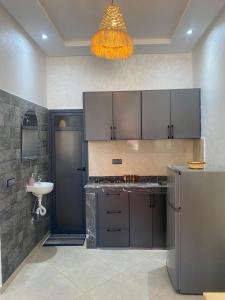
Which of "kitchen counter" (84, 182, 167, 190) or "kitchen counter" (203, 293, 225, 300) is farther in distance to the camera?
"kitchen counter" (84, 182, 167, 190)

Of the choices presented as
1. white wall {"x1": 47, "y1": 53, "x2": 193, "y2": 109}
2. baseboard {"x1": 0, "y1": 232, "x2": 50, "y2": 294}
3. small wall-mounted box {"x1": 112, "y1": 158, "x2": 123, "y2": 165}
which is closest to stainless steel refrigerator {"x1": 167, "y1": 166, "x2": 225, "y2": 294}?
small wall-mounted box {"x1": 112, "y1": 158, "x2": 123, "y2": 165}

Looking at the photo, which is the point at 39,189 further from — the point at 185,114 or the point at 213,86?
the point at 213,86

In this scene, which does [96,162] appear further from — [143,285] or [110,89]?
[143,285]

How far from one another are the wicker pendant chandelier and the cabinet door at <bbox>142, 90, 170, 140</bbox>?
3.97ft

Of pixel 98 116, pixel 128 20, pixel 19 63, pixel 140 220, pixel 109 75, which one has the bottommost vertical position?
pixel 140 220

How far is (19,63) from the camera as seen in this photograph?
3.03 meters

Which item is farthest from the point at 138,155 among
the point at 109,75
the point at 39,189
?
the point at 39,189

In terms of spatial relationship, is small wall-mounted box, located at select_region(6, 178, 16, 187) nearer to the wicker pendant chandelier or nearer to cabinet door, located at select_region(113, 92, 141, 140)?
cabinet door, located at select_region(113, 92, 141, 140)

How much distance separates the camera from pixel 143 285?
8.61ft

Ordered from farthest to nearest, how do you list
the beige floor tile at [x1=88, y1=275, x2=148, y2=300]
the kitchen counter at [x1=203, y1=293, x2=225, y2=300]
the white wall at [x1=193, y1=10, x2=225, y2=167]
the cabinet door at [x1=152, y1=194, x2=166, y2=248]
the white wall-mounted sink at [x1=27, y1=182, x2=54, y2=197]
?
the cabinet door at [x1=152, y1=194, x2=166, y2=248] → the white wall-mounted sink at [x1=27, y1=182, x2=54, y2=197] → the white wall at [x1=193, y1=10, x2=225, y2=167] → the beige floor tile at [x1=88, y1=275, x2=148, y2=300] → the kitchen counter at [x1=203, y1=293, x2=225, y2=300]

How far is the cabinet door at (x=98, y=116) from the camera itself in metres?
3.68

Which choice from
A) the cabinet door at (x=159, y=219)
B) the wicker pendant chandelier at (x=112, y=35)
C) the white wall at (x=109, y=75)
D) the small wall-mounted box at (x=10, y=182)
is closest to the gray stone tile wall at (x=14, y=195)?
the small wall-mounted box at (x=10, y=182)

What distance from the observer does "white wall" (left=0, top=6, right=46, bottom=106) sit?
2.65m

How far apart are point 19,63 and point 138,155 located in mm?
2269
